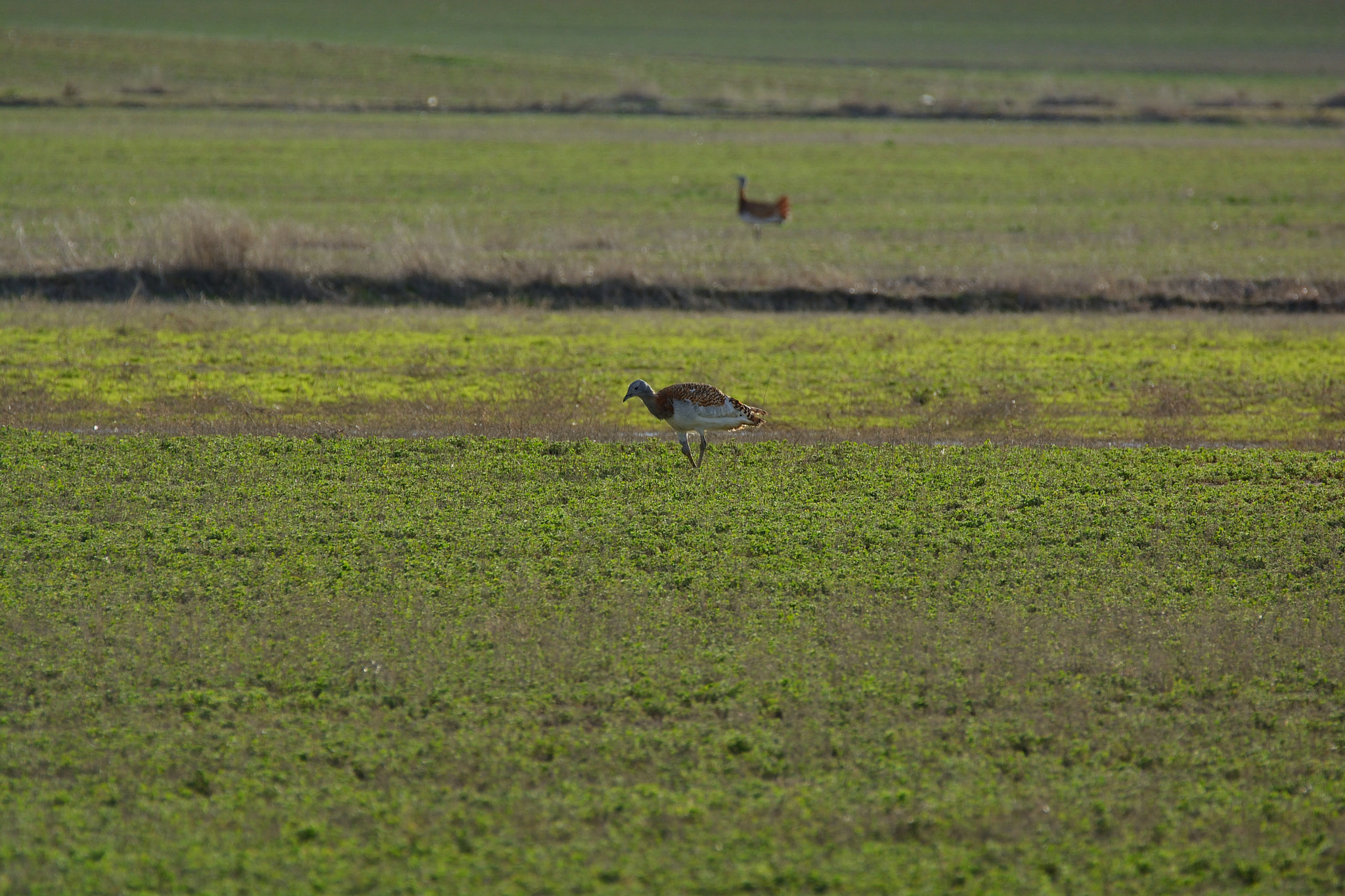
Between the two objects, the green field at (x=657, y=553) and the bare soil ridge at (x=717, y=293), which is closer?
the green field at (x=657, y=553)

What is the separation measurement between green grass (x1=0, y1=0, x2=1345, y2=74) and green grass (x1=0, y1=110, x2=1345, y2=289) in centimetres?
5364

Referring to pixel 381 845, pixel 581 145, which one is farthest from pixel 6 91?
pixel 381 845

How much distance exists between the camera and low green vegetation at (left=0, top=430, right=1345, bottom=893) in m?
6.83

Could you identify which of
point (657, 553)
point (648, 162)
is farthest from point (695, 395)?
point (648, 162)

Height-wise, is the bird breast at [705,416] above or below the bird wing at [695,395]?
below

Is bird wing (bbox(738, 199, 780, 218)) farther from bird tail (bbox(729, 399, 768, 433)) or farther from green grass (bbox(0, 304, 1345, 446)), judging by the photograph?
bird tail (bbox(729, 399, 768, 433))

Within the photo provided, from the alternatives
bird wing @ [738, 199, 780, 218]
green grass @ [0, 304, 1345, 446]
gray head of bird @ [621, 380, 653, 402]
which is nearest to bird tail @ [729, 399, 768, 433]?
gray head of bird @ [621, 380, 653, 402]

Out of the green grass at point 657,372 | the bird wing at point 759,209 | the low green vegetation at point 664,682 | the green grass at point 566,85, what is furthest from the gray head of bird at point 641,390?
the green grass at point 566,85

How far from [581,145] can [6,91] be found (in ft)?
93.1

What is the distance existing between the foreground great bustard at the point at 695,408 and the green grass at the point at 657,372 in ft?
7.79

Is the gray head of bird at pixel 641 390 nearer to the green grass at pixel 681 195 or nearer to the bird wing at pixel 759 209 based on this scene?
the green grass at pixel 681 195

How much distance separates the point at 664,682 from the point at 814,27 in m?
133

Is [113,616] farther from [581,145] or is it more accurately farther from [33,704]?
[581,145]

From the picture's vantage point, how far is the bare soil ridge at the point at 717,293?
2406cm
